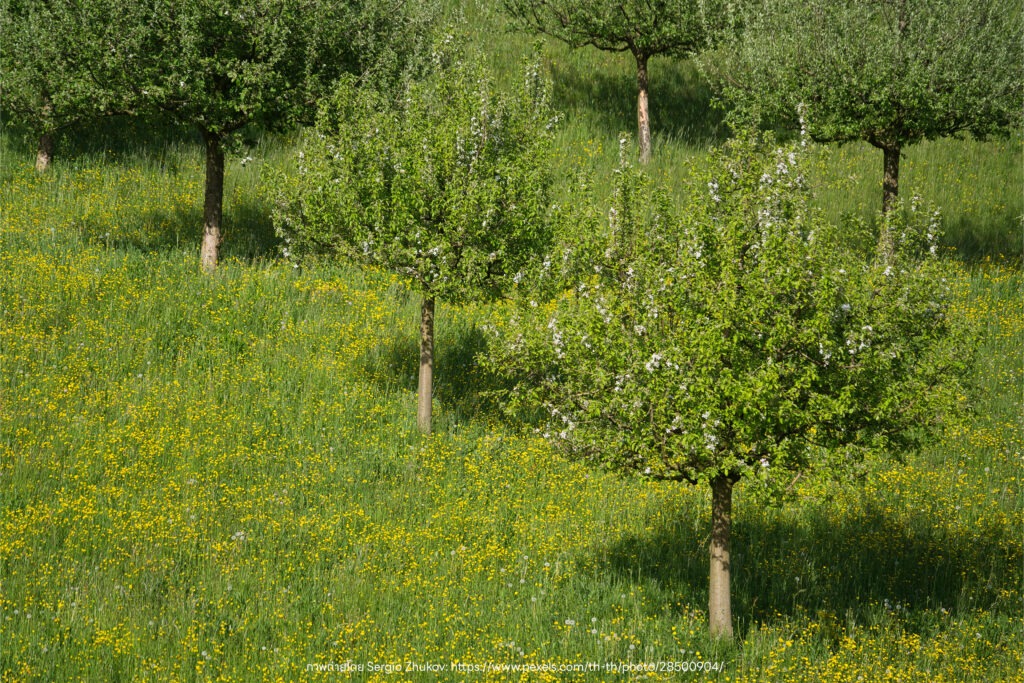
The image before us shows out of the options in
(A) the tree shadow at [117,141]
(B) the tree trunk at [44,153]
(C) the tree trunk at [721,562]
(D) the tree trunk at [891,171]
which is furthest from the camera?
(A) the tree shadow at [117,141]

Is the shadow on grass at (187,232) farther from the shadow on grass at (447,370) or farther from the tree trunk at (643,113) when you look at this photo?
the tree trunk at (643,113)

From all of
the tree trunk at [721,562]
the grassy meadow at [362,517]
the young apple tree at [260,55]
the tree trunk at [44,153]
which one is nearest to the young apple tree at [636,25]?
the young apple tree at [260,55]

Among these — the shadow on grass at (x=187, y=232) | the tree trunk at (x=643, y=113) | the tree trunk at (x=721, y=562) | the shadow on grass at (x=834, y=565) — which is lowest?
the shadow on grass at (x=834, y=565)

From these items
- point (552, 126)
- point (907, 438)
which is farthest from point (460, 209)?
point (907, 438)

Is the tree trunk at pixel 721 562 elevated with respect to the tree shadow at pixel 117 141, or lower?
lower

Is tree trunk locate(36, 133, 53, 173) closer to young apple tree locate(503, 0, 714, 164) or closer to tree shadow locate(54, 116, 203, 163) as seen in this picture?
tree shadow locate(54, 116, 203, 163)

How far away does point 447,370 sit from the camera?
1967 centimetres

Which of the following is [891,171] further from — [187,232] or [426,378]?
[187,232]

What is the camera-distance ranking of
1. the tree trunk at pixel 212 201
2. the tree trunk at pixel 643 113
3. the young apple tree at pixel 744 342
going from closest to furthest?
the young apple tree at pixel 744 342 → the tree trunk at pixel 212 201 → the tree trunk at pixel 643 113

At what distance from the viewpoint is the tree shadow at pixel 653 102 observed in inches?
1217

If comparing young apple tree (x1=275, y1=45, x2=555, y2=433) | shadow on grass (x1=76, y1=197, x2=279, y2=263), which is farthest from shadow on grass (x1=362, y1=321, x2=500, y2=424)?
shadow on grass (x1=76, y1=197, x2=279, y2=263)

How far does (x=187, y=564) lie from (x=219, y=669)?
2.28 metres

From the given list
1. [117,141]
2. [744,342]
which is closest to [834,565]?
[744,342]

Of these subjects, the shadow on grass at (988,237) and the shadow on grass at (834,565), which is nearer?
the shadow on grass at (834,565)
